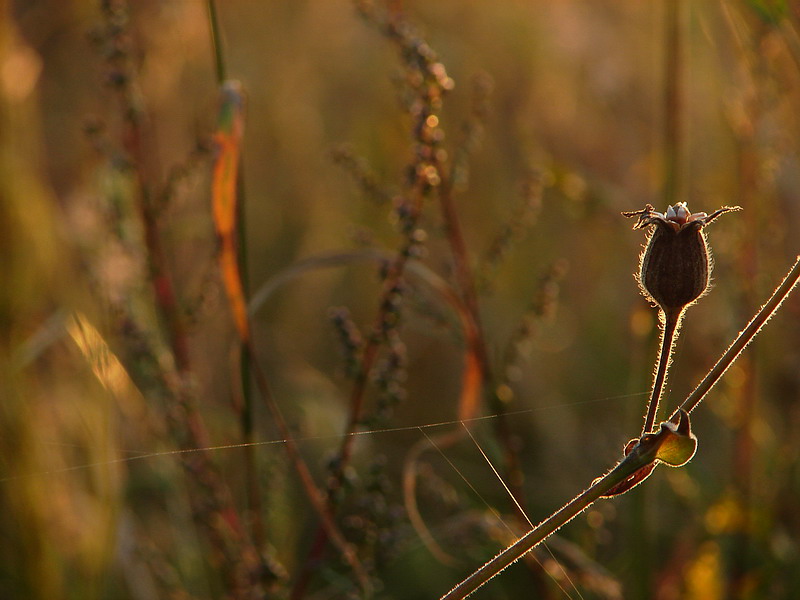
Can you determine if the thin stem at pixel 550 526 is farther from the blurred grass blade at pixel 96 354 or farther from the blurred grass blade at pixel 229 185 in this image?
the blurred grass blade at pixel 96 354

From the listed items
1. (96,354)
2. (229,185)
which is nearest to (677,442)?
(229,185)

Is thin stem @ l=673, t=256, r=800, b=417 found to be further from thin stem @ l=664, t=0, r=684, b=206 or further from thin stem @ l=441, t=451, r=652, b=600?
thin stem @ l=664, t=0, r=684, b=206

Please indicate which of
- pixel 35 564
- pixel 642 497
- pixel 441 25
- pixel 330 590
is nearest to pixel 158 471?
pixel 35 564

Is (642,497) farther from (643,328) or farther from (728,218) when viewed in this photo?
(728,218)

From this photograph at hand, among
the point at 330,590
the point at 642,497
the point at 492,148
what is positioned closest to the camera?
the point at 642,497

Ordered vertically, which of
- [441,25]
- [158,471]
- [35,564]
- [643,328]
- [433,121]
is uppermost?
[441,25]

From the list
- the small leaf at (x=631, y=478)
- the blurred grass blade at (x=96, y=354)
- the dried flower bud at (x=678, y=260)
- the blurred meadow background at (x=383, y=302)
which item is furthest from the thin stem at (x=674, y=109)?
the blurred grass blade at (x=96, y=354)

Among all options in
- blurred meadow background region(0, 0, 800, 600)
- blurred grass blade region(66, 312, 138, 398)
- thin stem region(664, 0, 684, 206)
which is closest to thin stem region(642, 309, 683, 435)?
blurred meadow background region(0, 0, 800, 600)

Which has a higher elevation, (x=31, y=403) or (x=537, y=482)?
(x=31, y=403)

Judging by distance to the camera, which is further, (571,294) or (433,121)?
(571,294)
